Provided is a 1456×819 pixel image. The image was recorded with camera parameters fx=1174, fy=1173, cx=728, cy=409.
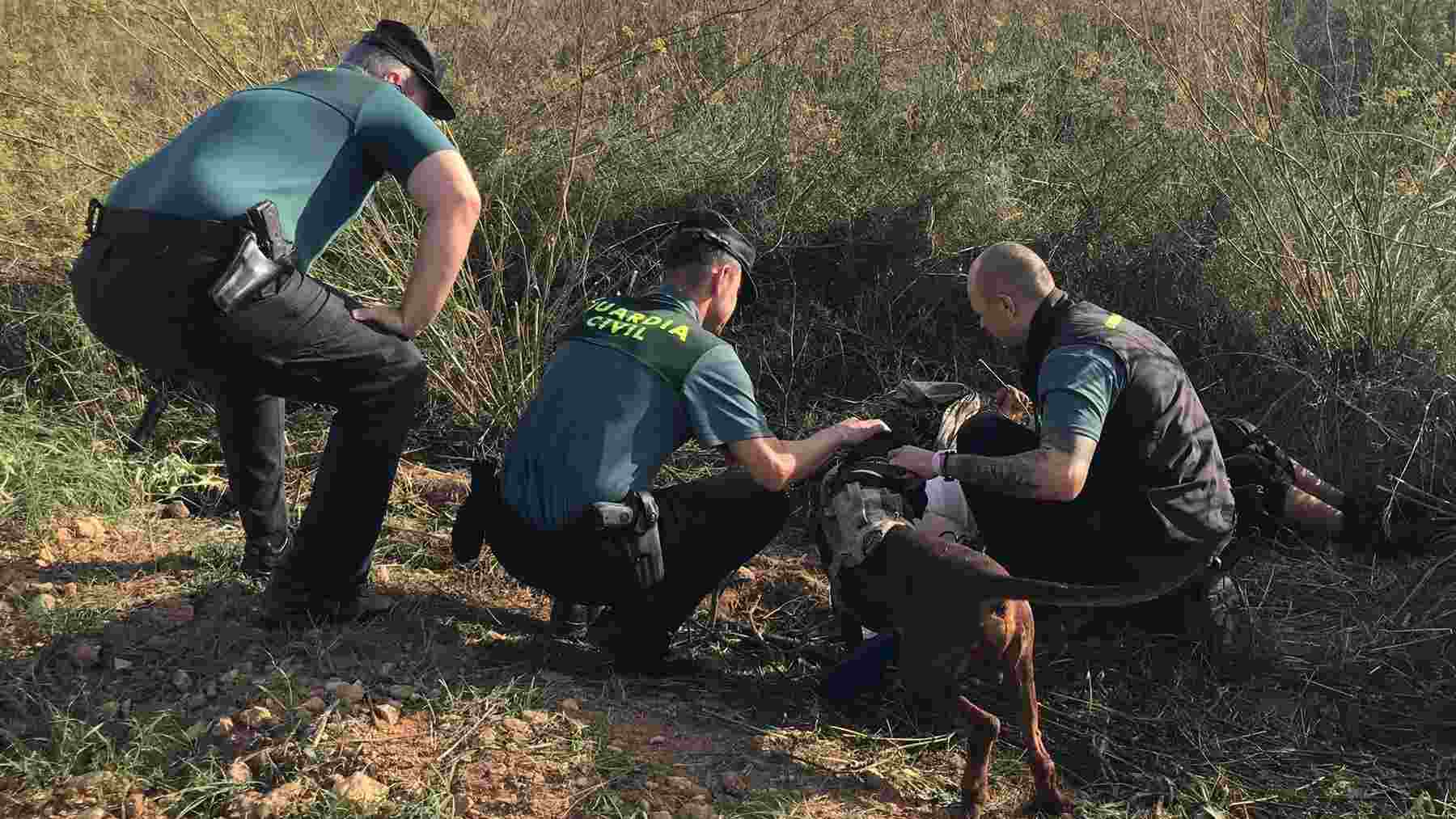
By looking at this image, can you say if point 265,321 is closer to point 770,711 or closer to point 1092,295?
point 770,711

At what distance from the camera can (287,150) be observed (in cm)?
285

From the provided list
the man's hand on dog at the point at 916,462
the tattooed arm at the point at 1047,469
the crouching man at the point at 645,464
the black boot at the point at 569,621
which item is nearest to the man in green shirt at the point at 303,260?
the crouching man at the point at 645,464

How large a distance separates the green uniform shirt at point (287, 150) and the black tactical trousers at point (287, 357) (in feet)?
0.40

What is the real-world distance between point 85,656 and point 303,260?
116 centimetres

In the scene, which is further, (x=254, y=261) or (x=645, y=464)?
(x=645, y=464)

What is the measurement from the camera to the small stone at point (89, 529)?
3725 millimetres

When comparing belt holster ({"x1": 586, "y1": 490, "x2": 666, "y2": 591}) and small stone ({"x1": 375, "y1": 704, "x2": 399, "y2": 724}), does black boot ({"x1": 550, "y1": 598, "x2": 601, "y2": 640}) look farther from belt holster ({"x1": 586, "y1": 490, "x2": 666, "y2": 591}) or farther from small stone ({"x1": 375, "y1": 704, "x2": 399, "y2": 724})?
small stone ({"x1": 375, "y1": 704, "x2": 399, "y2": 724})

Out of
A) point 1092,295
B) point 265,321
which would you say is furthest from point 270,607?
point 1092,295

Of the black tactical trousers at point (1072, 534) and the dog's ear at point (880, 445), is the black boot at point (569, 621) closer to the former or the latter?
the dog's ear at point (880, 445)

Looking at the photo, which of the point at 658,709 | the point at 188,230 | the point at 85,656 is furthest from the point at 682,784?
the point at 188,230

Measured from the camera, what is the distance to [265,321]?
282 cm

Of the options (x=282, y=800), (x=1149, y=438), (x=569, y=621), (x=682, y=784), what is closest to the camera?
(x=282, y=800)

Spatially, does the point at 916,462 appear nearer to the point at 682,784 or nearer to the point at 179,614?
the point at 682,784

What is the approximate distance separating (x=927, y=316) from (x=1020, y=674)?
2.65m
